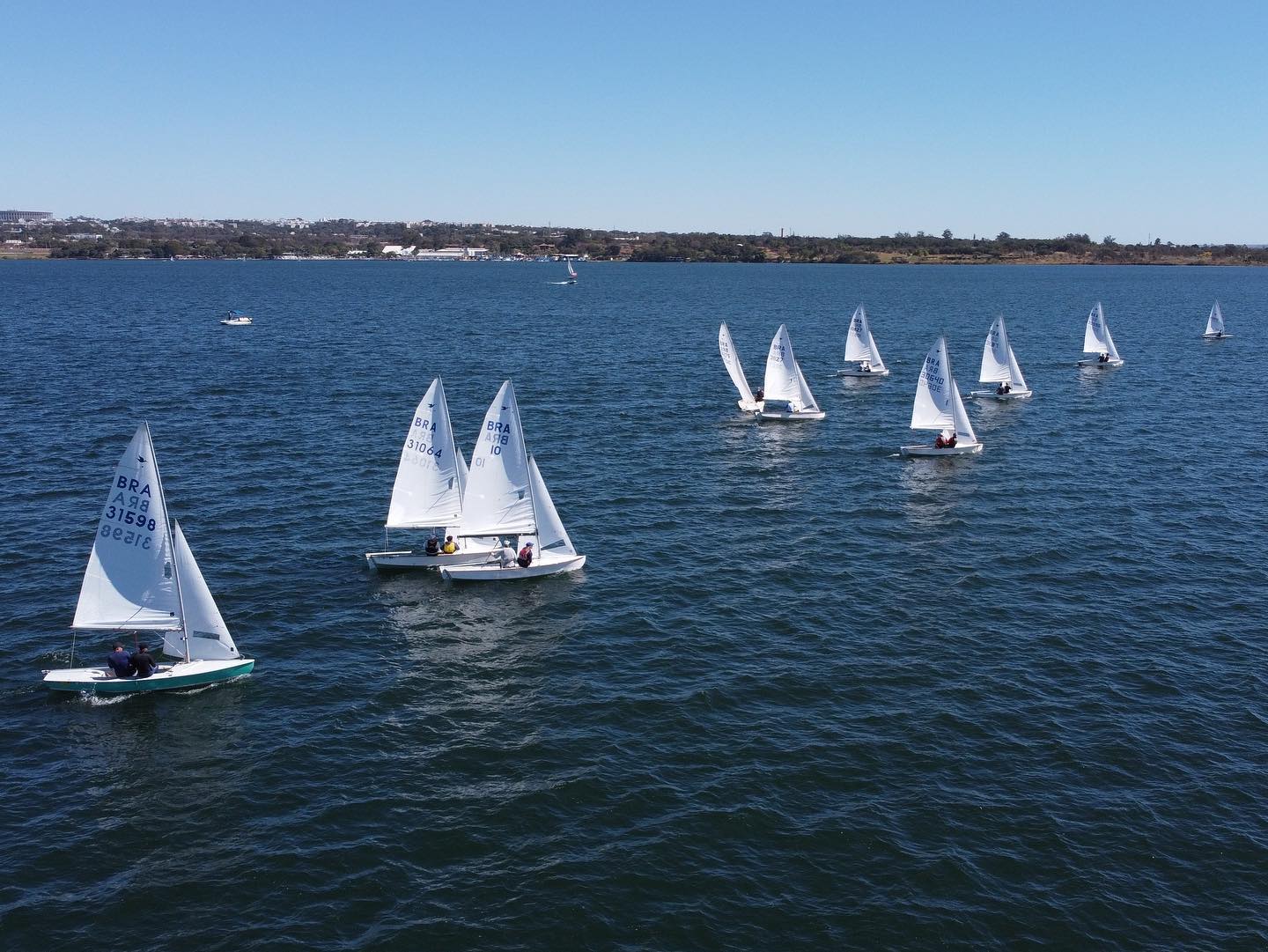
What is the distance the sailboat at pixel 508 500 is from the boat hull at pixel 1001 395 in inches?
2407

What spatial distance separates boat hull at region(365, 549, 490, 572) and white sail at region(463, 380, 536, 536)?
3.95ft

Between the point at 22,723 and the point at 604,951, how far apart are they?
24.6m

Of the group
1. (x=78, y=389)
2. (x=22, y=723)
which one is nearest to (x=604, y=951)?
(x=22, y=723)

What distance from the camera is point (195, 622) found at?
133ft

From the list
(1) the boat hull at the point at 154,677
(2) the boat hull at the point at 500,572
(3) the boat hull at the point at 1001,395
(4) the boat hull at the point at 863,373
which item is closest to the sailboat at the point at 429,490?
(2) the boat hull at the point at 500,572

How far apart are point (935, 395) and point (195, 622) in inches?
2246

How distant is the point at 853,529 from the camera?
59.1 metres

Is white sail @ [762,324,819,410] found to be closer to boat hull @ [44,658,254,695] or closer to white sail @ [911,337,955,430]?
white sail @ [911,337,955,430]

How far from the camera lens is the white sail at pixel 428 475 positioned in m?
52.5

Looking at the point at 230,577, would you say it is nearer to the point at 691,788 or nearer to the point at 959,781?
the point at 691,788

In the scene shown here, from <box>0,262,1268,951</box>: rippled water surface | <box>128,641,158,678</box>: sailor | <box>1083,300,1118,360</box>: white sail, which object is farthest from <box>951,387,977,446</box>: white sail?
<box>128,641,158,678</box>: sailor

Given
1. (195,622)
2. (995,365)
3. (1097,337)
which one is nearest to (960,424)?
(995,365)

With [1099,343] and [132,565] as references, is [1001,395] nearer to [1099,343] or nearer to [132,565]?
[1099,343]

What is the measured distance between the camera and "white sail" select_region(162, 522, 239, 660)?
40281mm
